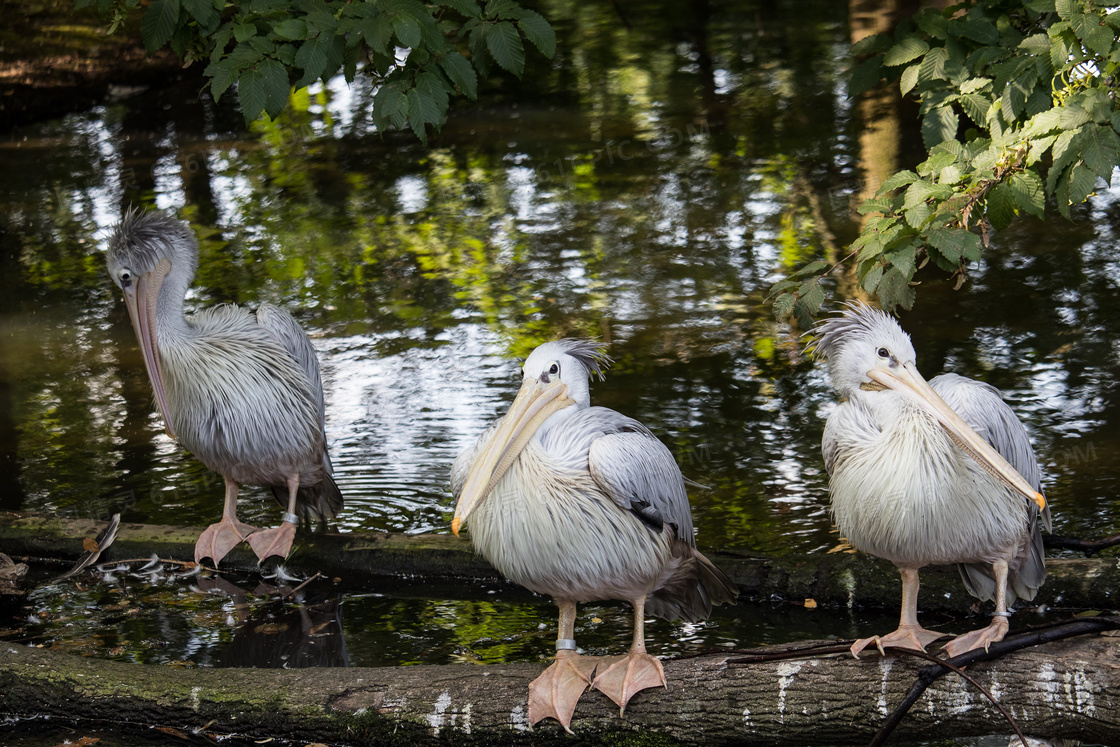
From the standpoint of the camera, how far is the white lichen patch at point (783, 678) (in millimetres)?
3488

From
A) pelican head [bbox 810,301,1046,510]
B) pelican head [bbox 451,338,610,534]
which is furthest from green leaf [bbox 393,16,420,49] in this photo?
pelican head [bbox 810,301,1046,510]

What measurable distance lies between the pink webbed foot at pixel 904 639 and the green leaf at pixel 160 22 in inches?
118

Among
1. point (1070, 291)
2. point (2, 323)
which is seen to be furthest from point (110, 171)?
point (1070, 291)

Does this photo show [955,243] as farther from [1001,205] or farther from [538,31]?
[538,31]

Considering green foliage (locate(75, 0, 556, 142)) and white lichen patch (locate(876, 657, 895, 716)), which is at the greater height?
green foliage (locate(75, 0, 556, 142))

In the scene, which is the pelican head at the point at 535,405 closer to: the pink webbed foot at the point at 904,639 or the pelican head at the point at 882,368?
the pelican head at the point at 882,368

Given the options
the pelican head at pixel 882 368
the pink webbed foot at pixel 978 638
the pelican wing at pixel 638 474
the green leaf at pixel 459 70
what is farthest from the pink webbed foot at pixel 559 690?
the green leaf at pixel 459 70

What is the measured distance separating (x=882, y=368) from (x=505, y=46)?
1.69m

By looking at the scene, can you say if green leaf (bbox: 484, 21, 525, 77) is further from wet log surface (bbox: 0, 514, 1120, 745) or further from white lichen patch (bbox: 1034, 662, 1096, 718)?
white lichen patch (bbox: 1034, 662, 1096, 718)

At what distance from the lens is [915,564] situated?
385 centimetres

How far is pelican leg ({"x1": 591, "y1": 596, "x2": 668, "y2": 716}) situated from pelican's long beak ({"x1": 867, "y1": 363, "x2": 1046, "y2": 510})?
3.74 ft

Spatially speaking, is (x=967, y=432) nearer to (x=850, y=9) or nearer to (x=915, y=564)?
Result: (x=915, y=564)

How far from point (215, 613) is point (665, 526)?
7.27 feet

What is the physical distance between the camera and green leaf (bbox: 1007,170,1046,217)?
3756 millimetres
